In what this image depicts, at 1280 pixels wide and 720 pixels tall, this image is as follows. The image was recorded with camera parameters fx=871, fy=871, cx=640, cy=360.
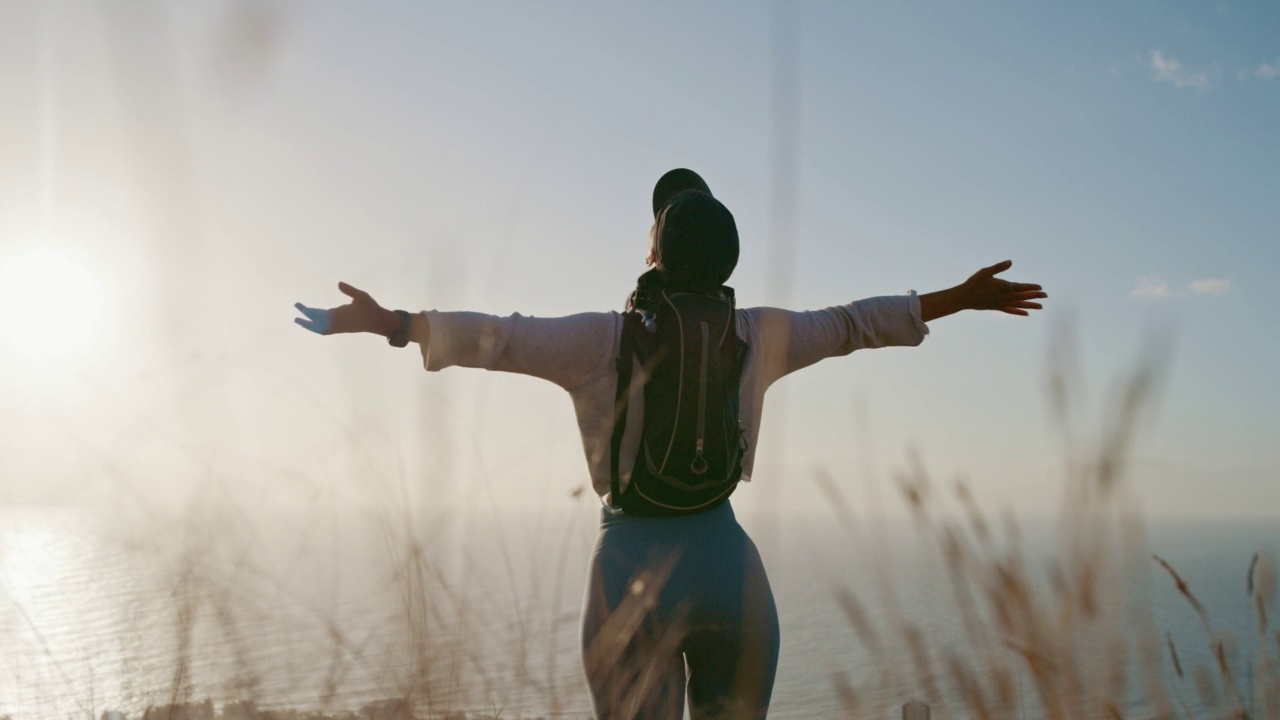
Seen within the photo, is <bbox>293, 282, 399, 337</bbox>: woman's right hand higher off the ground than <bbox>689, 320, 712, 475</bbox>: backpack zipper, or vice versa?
<bbox>293, 282, 399, 337</bbox>: woman's right hand

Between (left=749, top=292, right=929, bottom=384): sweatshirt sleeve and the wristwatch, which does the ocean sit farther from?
the wristwatch

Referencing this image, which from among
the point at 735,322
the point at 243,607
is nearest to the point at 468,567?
the point at 243,607

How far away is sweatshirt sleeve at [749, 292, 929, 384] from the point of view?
85.6 inches

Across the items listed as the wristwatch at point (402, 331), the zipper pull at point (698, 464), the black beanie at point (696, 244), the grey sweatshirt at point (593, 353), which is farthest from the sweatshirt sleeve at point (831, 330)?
the wristwatch at point (402, 331)

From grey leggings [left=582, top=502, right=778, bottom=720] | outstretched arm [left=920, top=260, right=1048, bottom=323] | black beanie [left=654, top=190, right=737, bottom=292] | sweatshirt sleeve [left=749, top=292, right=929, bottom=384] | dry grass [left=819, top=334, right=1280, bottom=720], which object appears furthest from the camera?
outstretched arm [left=920, top=260, right=1048, bottom=323]

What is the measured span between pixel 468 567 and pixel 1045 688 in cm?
169

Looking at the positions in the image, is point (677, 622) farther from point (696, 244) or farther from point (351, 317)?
point (351, 317)

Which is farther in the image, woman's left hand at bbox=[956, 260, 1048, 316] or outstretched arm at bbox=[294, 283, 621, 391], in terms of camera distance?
woman's left hand at bbox=[956, 260, 1048, 316]

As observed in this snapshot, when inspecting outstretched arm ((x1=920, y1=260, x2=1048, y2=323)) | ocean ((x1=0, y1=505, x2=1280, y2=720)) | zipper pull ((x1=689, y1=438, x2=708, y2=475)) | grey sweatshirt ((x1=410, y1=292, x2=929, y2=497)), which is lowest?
ocean ((x1=0, y1=505, x2=1280, y2=720))

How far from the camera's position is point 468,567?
254 centimetres

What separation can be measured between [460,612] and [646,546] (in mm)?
623

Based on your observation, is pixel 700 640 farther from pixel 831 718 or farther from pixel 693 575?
pixel 831 718

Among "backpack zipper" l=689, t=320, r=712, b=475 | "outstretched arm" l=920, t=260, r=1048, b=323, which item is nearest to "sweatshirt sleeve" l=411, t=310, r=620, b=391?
"backpack zipper" l=689, t=320, r=712, b=475

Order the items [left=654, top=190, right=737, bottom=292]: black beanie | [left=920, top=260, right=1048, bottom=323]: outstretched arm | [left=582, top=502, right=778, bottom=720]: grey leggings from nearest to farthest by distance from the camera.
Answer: [left=582, top=502, right=778, bottom=720]: grey leggings
[left=654, top=190, right=737, bottom=292]: black beanie
[left=920, top=260, right=1048, bottom=323]: outstretched arm
